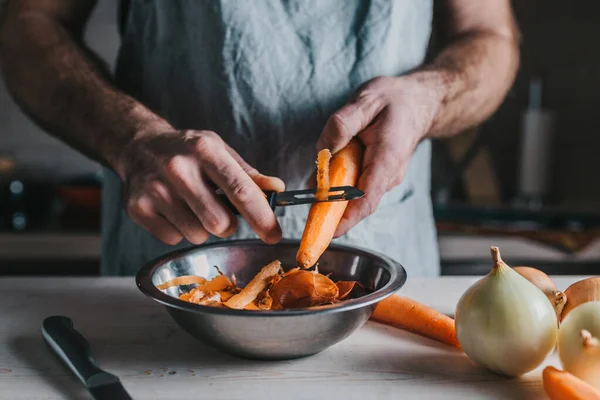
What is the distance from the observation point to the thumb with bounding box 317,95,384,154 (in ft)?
2.60

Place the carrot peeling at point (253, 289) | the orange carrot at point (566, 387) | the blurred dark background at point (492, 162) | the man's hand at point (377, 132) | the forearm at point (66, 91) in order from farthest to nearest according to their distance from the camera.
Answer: the blurred dark background at point (492, 162), the forearm at point (66, 91), the man's hand at point (377, 132), the carrot peeling at point (253, 289), the orange carrot at point (566, 387)

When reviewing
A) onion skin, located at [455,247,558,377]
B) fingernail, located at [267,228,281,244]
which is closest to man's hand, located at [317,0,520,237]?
fingernail, located at [267,228,281,244]

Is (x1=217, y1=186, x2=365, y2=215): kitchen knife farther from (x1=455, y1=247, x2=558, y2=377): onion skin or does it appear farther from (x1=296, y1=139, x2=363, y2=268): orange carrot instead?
(x1=455, y1=247, x2=558, y2=377): onion skin

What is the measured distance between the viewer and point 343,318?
646mm

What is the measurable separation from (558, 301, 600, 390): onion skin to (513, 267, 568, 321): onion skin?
10 centimetres

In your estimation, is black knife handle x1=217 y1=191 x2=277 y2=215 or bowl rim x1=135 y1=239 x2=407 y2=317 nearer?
bowl rim x1=135 y1=239 x2=407 y2=317

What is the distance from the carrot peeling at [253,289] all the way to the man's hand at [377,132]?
11 centimetres

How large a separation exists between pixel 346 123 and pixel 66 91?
51cm

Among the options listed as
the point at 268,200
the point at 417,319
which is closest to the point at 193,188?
the point at 268,200

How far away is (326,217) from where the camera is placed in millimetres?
751

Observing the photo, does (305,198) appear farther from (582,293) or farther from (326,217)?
(582,293)

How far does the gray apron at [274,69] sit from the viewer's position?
102 cm

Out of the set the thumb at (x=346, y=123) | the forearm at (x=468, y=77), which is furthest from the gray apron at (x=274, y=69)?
the thumb at (x=346, y=123)

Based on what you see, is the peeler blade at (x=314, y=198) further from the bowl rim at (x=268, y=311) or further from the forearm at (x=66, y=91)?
the forearm at (x=66, y=91)
